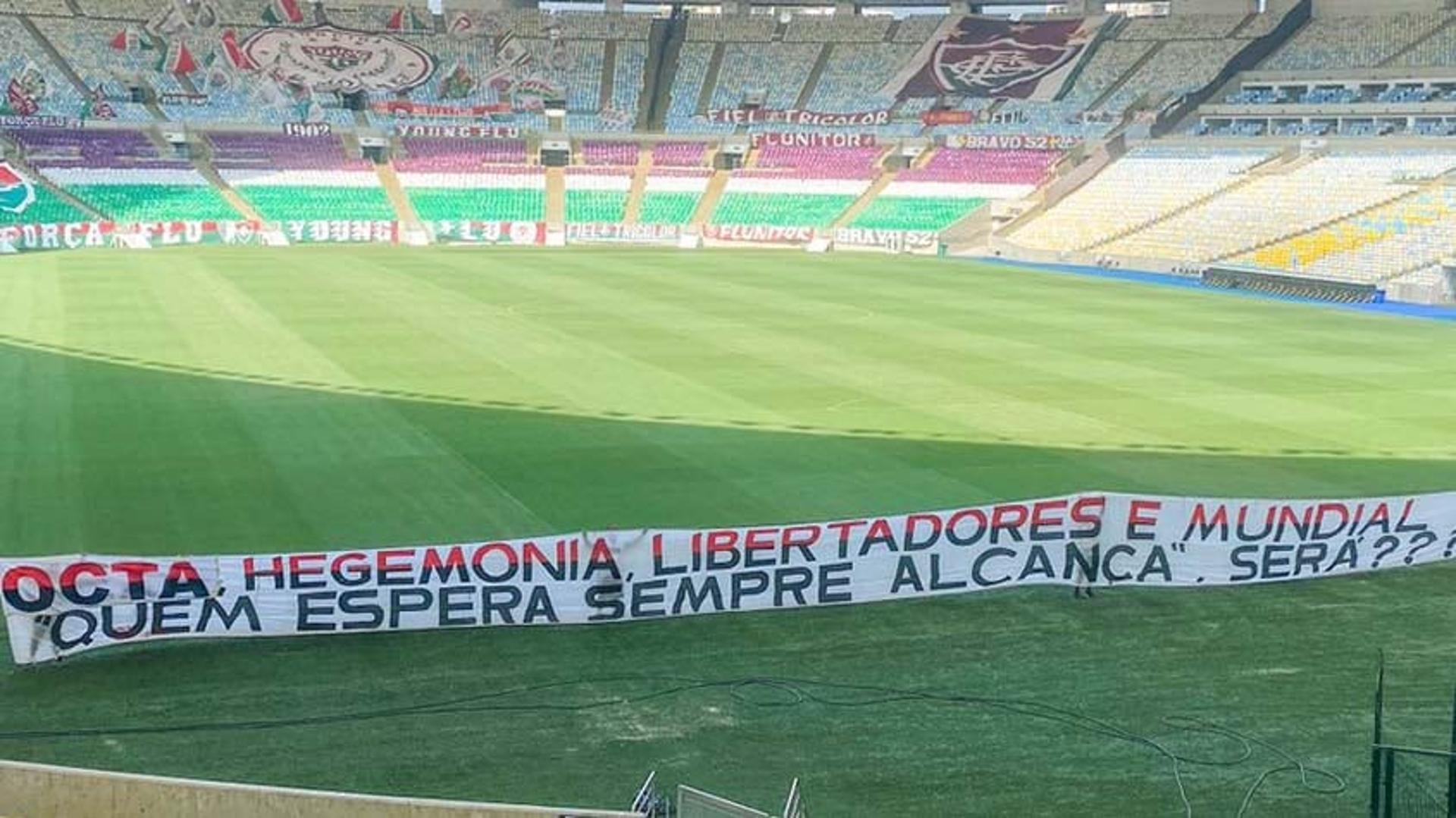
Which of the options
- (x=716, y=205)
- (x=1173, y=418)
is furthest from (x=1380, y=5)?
(x=1173, y=418)

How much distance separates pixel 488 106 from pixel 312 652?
77.0 meters

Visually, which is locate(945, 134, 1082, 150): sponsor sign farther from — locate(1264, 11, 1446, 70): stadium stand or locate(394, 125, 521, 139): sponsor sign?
locate(394, 125, 521, 139): sponsor sign

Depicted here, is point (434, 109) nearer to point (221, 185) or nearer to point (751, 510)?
point (221, 185)

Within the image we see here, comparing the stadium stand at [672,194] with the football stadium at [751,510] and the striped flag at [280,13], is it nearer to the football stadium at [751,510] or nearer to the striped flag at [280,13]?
the football stadium at [751,510]

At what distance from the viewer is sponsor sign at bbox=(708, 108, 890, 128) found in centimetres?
8912

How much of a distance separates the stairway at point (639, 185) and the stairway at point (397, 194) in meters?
11.9

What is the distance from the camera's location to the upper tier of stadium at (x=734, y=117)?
73.2 m

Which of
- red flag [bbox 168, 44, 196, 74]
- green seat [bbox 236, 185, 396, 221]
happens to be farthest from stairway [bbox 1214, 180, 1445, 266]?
red flag [bbox 168, 44, 196, 74]

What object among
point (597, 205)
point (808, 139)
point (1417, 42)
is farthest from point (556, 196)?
point (1417, 42)

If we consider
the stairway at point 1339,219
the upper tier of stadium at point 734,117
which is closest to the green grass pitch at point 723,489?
the stairway at point 1339,219

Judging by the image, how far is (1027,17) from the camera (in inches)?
3701

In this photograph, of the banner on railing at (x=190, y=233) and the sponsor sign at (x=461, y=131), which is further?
the sponsor sign at (x=461, y=131)

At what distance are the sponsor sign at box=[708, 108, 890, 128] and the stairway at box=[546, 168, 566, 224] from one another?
10996mm

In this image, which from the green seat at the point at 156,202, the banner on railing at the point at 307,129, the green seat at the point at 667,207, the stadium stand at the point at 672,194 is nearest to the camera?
the green seat at the point at 156,202
